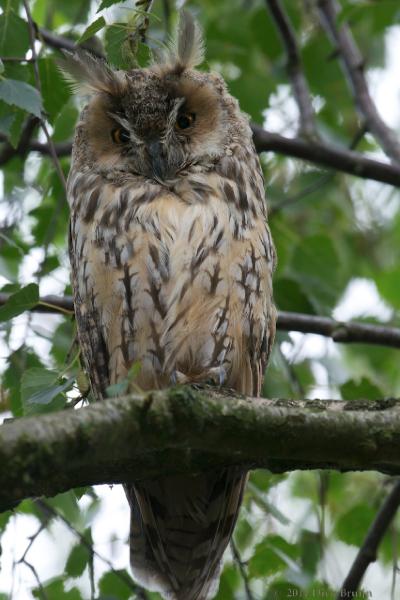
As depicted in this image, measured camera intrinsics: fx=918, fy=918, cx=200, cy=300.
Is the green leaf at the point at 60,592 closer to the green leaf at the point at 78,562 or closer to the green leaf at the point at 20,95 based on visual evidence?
the green leaf at the point at 78,562

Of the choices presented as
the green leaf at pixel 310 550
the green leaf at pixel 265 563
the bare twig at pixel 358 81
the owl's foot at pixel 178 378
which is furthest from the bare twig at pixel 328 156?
the green leaf at pixel 265 563

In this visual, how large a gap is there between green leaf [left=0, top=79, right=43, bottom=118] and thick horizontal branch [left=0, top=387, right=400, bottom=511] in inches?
33.5

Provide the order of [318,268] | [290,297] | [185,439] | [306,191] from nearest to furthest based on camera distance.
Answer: [185,439] → [290,297] → [318,268] → [306,191]

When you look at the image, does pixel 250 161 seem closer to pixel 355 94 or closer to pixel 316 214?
pixel 355 94

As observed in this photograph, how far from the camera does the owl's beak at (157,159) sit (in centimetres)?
299

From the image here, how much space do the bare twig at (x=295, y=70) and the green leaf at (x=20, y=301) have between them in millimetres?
1891

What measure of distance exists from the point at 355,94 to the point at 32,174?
65.8 inches

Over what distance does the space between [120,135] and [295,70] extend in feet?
4.56

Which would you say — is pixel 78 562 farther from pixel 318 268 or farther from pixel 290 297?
pixel 318 268

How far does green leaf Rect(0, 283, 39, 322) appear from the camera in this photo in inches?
96.0

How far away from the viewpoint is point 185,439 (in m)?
1.84

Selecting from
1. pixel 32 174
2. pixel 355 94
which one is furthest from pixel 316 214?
Answer: pixel 32 174

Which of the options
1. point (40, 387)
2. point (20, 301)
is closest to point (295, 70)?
point (20, 301)

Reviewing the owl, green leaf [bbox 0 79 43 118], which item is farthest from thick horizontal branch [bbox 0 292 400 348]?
green leaf [bbox 0 79 43 118]
